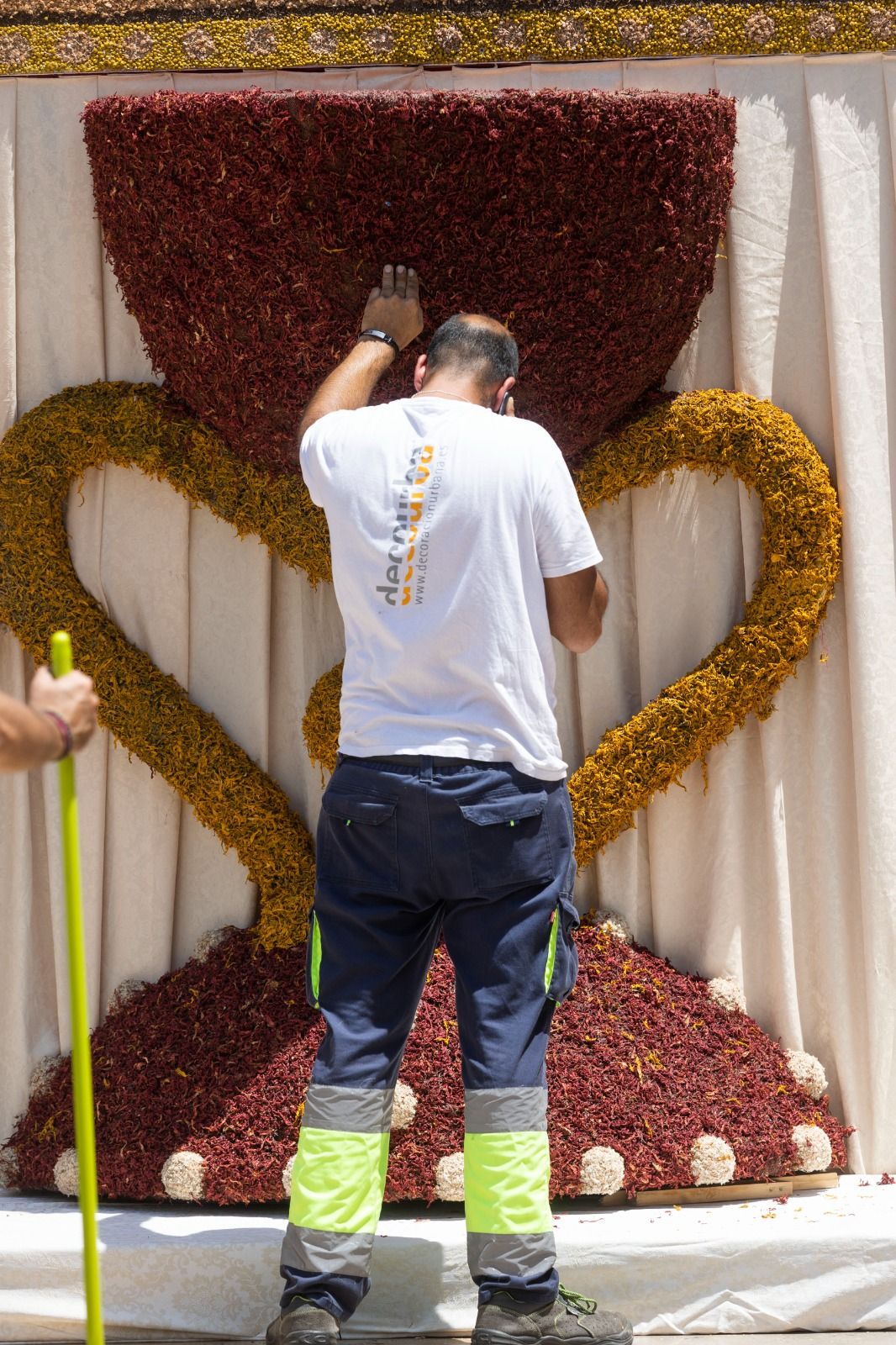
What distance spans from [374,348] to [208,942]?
1580 mm

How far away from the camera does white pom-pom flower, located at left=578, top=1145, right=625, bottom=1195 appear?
122 inches

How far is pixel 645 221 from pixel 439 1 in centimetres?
78

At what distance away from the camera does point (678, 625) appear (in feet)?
11.4

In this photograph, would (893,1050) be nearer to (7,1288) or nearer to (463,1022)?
(463,1022)

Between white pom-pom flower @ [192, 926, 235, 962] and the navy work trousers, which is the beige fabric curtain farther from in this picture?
the navy work trousers

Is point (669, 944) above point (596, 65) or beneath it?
beneath

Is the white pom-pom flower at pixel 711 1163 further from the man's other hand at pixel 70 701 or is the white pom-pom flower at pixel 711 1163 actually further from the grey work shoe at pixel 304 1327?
the man's other hand at pixel 70 701

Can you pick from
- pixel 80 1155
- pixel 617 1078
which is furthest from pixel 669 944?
pixel 80 1155

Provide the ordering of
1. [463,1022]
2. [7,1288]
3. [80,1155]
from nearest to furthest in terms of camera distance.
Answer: [80,1155], [463,1022], [7,1288]

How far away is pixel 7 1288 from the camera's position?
292 cm

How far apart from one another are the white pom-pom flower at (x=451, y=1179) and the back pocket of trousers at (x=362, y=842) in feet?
3.25

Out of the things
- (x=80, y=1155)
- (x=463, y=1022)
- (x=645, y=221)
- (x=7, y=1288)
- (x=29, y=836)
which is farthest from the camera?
(x=29, y=836)

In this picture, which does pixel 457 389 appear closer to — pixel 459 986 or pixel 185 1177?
pixel 459 986

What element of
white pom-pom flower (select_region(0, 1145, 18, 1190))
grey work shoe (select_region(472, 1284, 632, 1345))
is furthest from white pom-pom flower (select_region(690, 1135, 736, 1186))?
white pom-pom flower (select_region(0, 1145, 18, 1190))
